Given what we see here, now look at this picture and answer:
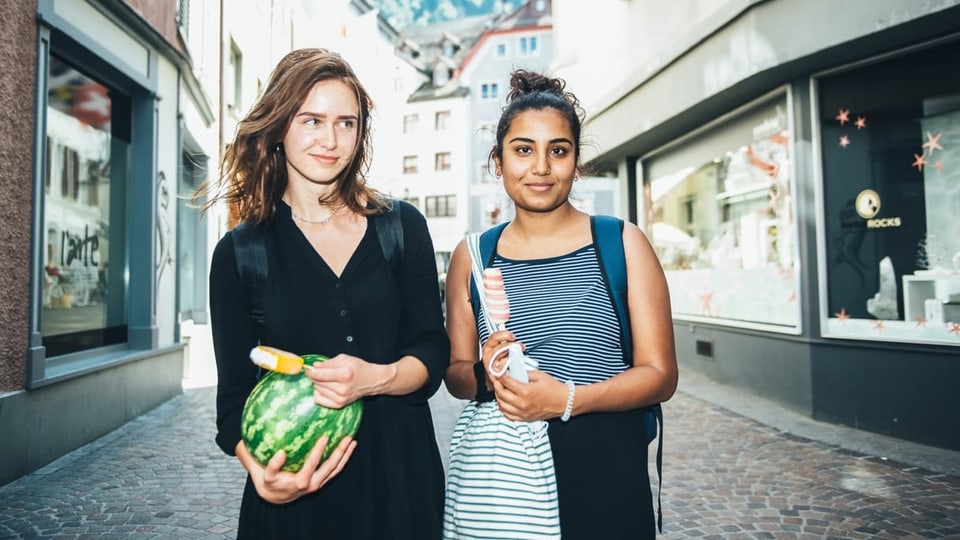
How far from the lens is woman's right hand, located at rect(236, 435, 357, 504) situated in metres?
1.56

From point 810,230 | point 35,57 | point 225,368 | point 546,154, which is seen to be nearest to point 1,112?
point 35,57

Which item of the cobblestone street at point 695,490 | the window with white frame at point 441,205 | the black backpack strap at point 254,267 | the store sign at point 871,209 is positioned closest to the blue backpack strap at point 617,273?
the black backpack strap at point 254,267

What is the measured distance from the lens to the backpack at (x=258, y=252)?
5.75 feet

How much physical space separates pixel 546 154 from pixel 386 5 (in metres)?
89.0

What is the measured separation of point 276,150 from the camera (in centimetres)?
200

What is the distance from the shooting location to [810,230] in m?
7.23

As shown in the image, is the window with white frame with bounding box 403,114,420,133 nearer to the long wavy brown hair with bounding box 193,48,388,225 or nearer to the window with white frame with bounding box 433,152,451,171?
the window with white frame with bounding box 433,152,451,171

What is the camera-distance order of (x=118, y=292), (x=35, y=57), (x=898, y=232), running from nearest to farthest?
(x=35, y=57) → (x=898, y=232) → (x=118, y=292)

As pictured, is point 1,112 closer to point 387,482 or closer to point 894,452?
point 387,482

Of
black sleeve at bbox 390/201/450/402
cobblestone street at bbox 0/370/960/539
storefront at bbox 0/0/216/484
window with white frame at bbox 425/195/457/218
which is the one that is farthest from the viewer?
window with white frame at bbox 425/195/457/218

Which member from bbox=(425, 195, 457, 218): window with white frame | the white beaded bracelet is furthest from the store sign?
bbox=(425, 195, 457, 218): window with white frame

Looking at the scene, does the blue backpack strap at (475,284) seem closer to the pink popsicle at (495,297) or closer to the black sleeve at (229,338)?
the pink popsicle at (495,297)

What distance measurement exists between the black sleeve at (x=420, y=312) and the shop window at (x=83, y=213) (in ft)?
17.7

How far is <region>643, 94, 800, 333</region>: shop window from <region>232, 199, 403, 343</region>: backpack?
6.71m
